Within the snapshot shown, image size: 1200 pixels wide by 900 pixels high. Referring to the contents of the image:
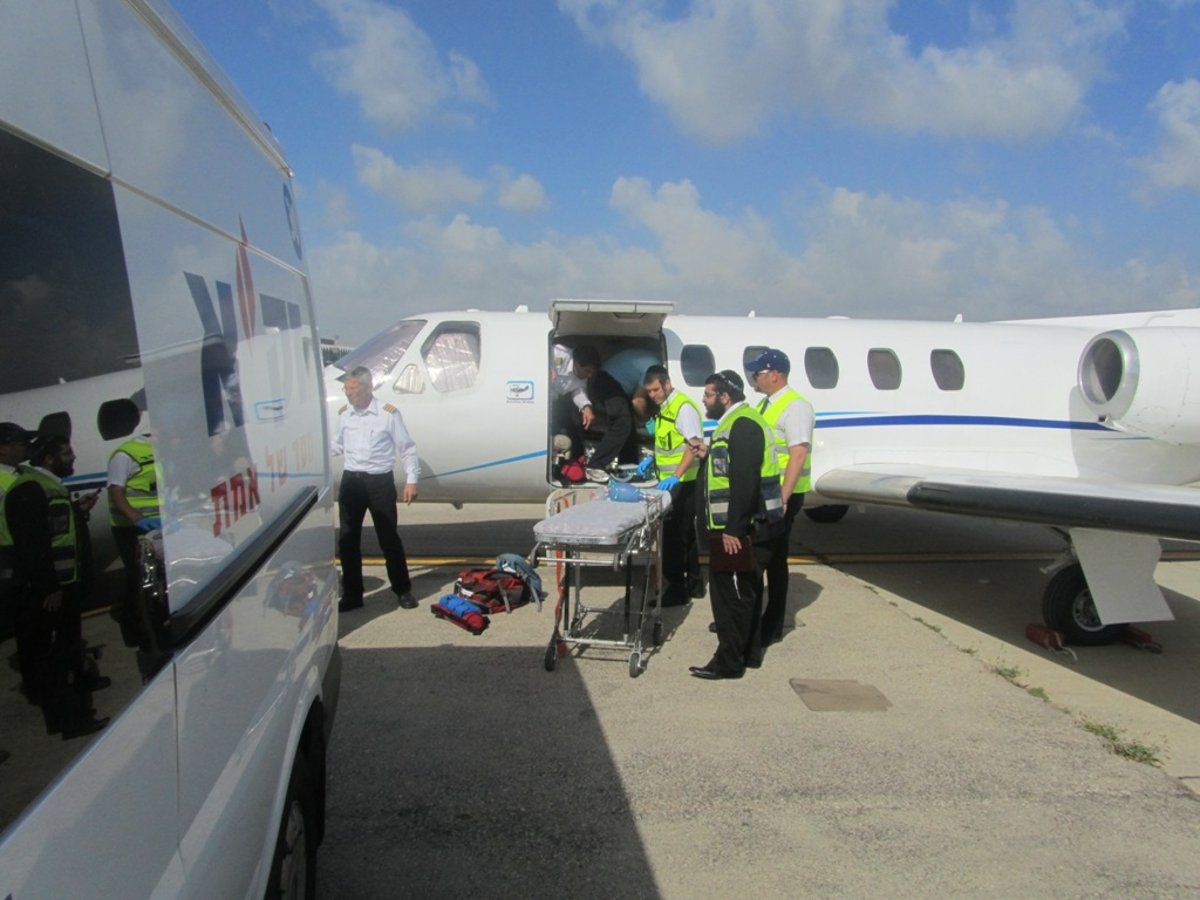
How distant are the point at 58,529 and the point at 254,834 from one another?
1014 millimetres

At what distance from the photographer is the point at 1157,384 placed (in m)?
7.35

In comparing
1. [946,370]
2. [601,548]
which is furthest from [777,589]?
[946,370]

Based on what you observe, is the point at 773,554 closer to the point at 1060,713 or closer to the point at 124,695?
the point at 1060,713

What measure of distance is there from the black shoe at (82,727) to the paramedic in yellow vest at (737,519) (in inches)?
158

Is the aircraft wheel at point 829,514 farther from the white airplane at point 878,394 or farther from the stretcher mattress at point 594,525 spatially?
the stretcher mattress at point 594,525

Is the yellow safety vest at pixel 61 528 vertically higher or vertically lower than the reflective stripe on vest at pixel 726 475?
higher

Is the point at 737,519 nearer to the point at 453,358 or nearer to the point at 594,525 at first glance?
the point at 594,525

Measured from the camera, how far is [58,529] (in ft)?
3.80

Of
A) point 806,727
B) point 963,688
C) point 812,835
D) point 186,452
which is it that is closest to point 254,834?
point 186,452

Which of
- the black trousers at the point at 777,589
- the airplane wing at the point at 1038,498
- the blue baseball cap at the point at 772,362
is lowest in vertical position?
the black trousers at the point at 777,589

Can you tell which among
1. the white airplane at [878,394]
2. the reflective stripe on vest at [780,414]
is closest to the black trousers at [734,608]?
the reflective stripe on vest at [780,414]

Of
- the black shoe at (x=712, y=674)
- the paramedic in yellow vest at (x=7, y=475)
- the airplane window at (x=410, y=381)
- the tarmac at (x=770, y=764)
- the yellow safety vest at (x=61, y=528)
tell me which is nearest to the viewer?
the paramedic in yellow vest at (x=7, y=475)

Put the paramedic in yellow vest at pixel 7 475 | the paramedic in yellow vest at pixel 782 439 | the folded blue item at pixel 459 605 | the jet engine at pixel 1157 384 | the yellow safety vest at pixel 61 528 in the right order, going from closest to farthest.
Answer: the paramedic in yellow vest at pixel 7 475, the yellow safety vest at pixel 61 528, the paramedic in yellow vest at pixel 782 439, the folded blue item at pixel 459 605, the jet engine at pixel 1157 384

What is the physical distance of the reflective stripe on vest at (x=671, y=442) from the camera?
259 inches
